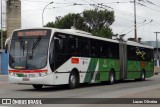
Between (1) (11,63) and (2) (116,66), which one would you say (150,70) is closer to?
(2) (116,66)

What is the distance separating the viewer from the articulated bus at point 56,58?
19.2m

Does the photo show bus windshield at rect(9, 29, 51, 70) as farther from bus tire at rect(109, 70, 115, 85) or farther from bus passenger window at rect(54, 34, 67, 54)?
bus tire at rect(109, 70, 115, 85)

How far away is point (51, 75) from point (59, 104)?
5.64 meters

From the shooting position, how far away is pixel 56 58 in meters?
19.6

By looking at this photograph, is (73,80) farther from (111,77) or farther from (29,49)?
(111,77)

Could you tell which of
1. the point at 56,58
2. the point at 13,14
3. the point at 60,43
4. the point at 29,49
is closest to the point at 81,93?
the point at 56,58

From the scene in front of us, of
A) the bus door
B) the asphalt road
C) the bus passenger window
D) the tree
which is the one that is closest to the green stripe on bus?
the asphalt road

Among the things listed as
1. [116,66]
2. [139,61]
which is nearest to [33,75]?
[116,66]

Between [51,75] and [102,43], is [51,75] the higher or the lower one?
the lower one

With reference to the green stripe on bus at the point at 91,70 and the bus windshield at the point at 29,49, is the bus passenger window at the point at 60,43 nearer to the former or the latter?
the bus windshield at the point at 29,49

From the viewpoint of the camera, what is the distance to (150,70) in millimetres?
34656

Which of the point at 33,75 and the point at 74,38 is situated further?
the point at 74,38

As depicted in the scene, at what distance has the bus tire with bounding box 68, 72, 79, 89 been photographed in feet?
68.7

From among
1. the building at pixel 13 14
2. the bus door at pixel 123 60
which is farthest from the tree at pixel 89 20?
the bus door at pixel 123 60
